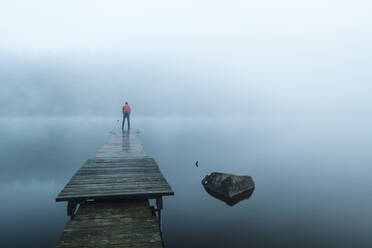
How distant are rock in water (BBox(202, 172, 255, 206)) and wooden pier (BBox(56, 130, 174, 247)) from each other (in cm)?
889

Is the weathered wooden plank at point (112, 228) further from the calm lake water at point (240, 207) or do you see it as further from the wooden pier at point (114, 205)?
the calm lake water at point (240, 207)

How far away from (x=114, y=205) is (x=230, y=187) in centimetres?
1284

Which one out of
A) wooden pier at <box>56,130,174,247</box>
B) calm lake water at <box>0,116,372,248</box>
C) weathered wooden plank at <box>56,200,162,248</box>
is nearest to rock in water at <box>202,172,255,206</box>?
calm lake water at <box>0,116,372,248</box>

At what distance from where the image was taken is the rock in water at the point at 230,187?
19203mm

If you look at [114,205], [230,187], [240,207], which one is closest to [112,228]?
[114,205]

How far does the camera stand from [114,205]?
885 centimetres

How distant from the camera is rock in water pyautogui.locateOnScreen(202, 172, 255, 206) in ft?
63.0

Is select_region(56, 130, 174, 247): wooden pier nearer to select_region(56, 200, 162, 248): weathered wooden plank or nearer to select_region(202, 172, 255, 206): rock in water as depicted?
select_region(56, 200, 162, 248): weathered wooden plank

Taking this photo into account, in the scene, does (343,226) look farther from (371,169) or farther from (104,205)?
(371,169)

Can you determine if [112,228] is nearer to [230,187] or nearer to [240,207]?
[240,207]

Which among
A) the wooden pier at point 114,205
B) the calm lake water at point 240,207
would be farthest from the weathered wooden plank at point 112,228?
the calm lake water at point 240,207

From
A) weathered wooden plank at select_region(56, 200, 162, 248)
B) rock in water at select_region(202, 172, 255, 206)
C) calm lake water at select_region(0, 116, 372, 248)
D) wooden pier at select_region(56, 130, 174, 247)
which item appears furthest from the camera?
rock in water at select_region(202, 172, 255, 206)

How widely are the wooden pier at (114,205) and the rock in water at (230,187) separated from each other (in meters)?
8.89

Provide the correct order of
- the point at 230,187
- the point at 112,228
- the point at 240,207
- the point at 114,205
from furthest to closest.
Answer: the point at 230,187, the point at 240,207, the point at 114,205, the point at 112,228
